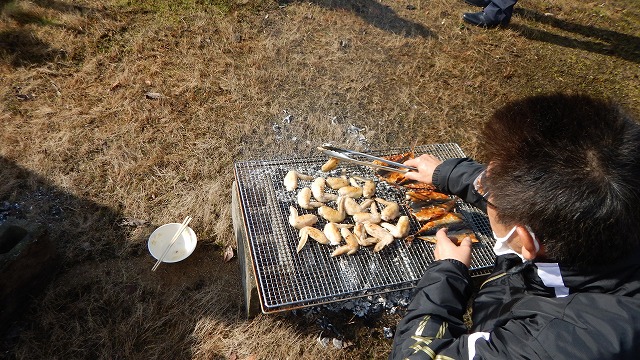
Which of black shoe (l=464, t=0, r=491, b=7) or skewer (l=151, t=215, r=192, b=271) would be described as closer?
skewer (l=151, t=215, r=192, b=271)

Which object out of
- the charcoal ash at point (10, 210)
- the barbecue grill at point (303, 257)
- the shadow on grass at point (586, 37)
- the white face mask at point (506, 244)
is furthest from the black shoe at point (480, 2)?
the charcoal ash at point (10, 210)

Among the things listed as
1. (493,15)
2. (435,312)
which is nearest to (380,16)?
(493,15)

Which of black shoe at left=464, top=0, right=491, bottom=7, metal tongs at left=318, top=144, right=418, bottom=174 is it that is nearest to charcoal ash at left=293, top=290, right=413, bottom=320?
metal tongs at left=318, top=144, right=418, bottom=174

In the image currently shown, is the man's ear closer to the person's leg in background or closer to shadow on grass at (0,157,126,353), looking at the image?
shadow on grass at (0,157,126,353)

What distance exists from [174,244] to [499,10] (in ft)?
20.8

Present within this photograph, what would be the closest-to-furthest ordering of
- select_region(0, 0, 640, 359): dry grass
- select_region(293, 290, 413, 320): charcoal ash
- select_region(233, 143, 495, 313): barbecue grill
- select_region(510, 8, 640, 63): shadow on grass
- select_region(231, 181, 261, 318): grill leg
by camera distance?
select_region(233, 143, 495, 313): barbecue grill, select_region(231, 181, 261, 318): grill leg, select_region(0, 0, 640, 359): dry grass, select_region(293, 290, 413, 320): charcoal ash, select_region(510, 8, 640, 63): shadow on grass

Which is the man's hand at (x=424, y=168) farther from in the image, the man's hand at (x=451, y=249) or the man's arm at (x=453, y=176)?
the man's hand at (x=451, y=249)

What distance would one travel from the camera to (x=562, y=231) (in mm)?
1801

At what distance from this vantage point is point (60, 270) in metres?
3.41

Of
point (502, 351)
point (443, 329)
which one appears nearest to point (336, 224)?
point (443, 329)

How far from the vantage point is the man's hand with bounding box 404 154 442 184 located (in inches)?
129

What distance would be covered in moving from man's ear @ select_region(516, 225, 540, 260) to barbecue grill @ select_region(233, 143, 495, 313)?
87 cm

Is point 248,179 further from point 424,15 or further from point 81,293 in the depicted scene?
point 424,15

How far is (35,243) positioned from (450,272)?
2.97 metres
